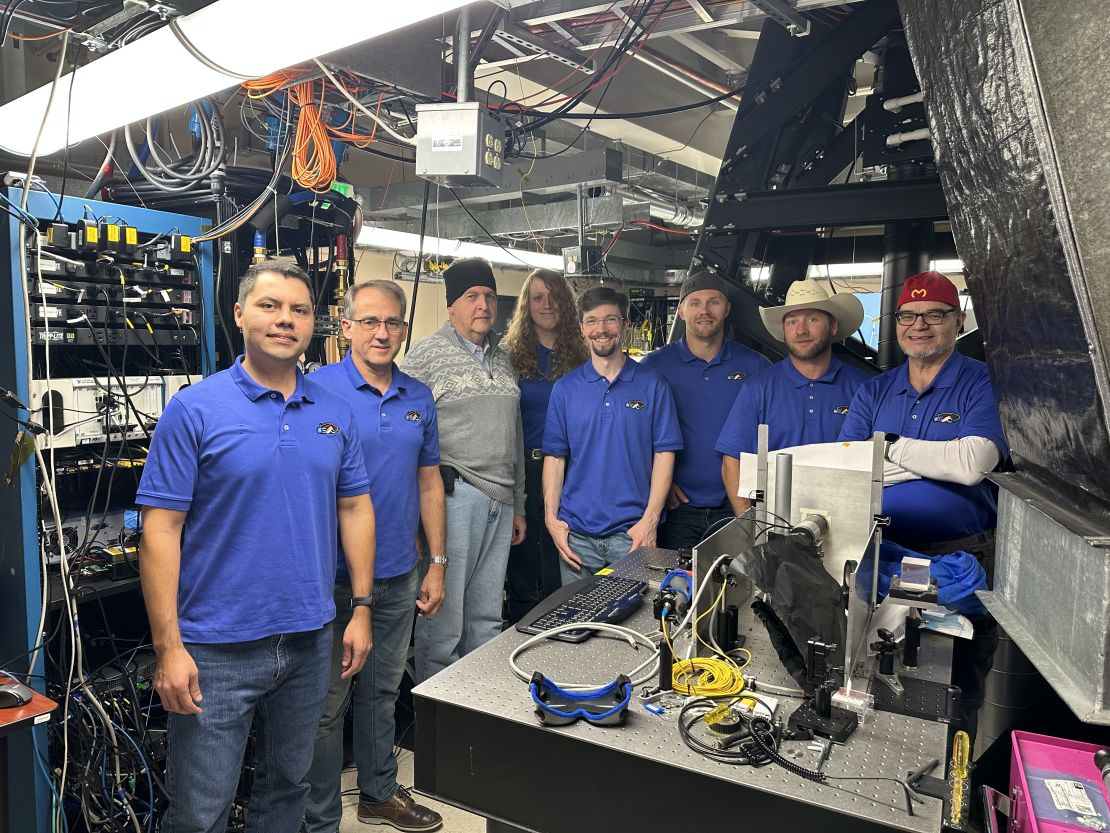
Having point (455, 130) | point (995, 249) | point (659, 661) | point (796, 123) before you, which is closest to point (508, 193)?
point (796, 123)

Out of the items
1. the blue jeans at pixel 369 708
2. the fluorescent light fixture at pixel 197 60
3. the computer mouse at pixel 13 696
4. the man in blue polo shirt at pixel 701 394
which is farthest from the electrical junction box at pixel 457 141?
the computer mouse at pixel 13 696

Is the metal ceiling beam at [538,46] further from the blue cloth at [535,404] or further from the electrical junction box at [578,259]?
→ the electrical junction box at [578,259]

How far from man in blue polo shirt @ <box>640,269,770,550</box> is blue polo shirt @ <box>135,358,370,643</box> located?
1478 mm

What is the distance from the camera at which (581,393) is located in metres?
2.79

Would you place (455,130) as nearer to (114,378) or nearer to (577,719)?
(114,378)

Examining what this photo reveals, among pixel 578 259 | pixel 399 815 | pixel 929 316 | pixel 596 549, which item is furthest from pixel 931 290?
pixel 578 259

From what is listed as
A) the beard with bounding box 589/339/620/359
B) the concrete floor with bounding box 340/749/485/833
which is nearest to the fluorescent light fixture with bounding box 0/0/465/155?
the beard with bounding box 589/339/620/359

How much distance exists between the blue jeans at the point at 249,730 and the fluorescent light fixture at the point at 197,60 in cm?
131

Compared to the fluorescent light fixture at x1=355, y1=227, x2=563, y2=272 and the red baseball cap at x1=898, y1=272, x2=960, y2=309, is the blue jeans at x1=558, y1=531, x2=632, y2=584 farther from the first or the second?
the fluorescent light fixture at x1=355, y1=227, x2=563, y2=272

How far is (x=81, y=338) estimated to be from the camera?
2227mm

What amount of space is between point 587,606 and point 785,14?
1.97 metres

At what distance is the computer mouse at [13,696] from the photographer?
5.84ft

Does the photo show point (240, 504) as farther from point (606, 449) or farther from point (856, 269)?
point (856, 269)

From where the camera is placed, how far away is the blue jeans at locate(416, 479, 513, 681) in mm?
2623
